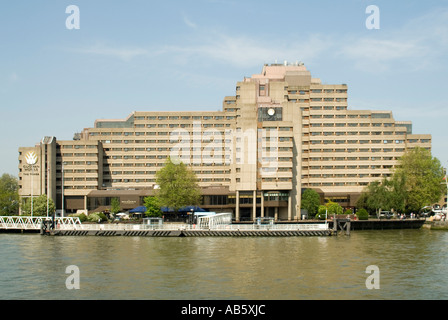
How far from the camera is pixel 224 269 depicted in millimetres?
60844

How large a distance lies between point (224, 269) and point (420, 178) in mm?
102348

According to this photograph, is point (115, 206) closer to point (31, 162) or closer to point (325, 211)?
point (31, 162)

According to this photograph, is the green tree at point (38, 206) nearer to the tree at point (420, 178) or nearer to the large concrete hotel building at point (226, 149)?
the large concrete hotel building at point (226, 149)

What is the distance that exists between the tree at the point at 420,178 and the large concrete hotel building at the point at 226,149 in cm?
1513

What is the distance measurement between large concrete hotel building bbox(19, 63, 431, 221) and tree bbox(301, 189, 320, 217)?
1983 millimetres

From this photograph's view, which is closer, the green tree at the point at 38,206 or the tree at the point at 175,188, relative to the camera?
the tree at the point at 175,188

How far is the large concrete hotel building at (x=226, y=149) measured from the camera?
154250 millimetres

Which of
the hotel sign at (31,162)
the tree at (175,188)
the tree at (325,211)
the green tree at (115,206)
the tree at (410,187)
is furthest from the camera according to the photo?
the hotel sign at (31,162)

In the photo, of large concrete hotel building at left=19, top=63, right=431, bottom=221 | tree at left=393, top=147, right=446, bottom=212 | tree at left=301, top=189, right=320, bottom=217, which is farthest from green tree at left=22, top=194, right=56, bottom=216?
tree at left=393, top=147, right=446, bottom=212

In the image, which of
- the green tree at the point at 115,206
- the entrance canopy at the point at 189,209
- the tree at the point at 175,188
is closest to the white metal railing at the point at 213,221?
the entrance canopy at the point at 189,209

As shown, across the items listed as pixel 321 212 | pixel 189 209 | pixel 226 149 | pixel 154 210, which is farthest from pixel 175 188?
pixel 226 149
